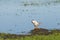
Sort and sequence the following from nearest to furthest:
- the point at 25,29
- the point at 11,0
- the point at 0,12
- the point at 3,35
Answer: the point at 3,35 → the point at 25,29 → the point at 0,12 → the point at 11,0

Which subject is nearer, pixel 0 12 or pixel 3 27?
pixel 3 27

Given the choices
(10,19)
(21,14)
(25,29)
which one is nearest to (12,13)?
(21,14)

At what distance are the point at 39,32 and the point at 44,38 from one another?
2979mm

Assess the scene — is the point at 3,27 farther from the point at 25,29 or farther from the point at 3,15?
the point at 3,15

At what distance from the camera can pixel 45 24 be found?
14.6m

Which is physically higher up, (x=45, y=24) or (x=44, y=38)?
(x=44, y=38)

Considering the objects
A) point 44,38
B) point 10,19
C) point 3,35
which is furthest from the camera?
point 10,19

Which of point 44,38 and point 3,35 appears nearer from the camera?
point 44,38

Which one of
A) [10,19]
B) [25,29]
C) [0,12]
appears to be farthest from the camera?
[0,12]

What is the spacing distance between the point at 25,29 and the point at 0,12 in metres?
5.46

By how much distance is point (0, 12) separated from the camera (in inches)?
734

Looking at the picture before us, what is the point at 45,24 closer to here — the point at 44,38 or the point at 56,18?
the point at 56,18

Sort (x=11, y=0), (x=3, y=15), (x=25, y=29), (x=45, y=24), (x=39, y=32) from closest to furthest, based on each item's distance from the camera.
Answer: (x=39, y=32) < (x=25, y=29) < (x=45, y=24) < (x=3, y=15) < (x=11, y=0)

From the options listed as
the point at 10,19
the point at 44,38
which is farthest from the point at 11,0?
the point at 44,38
